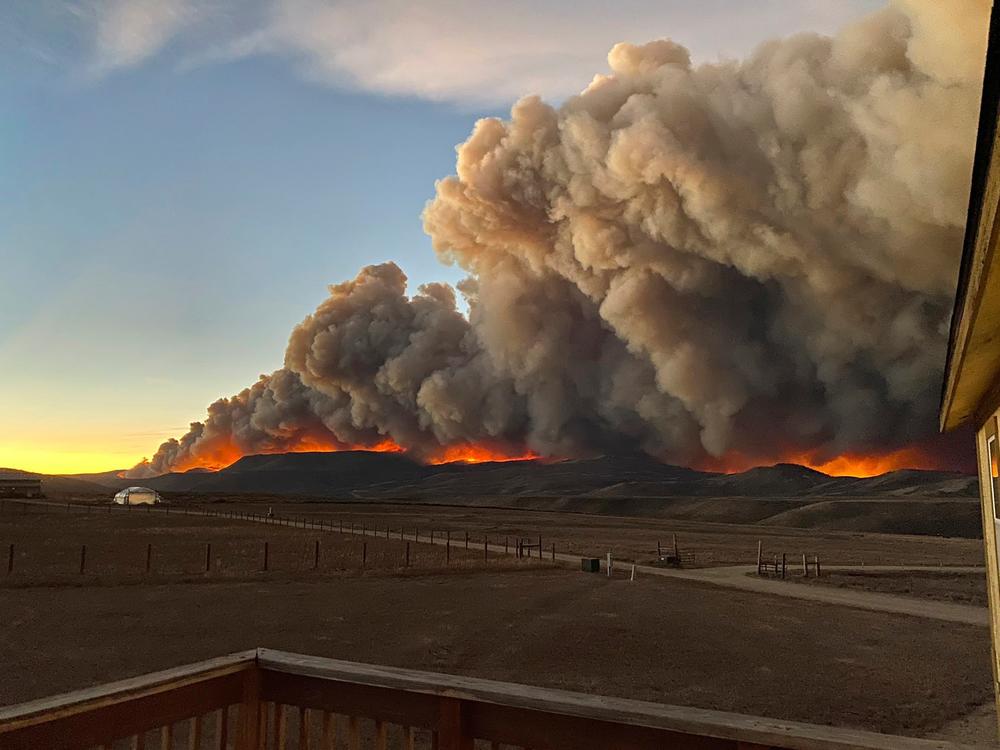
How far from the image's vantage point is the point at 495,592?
21.0 m

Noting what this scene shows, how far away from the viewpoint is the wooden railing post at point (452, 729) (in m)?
3.03

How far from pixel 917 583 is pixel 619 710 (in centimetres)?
2847

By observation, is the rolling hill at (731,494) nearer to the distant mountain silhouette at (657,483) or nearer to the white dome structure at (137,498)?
the distant mountain silhouette at (657,483)

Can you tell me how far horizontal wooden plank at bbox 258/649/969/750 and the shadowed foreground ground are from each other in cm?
878

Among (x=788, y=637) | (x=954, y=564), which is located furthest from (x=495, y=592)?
(x=954, y=564)

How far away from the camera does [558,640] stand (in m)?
15.1

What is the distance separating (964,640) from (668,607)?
656 cm

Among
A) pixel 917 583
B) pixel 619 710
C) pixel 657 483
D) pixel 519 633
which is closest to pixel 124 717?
pixel 619 710

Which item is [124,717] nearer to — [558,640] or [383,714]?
[383,714]

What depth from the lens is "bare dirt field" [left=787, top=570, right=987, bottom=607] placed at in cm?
2355

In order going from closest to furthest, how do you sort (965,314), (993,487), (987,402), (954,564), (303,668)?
1. (303,668)
2. (965,314)
3. (987,402)
4. (993,487)
5. (954,564)

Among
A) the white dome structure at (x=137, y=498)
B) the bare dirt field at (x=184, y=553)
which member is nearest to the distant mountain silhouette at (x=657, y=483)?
the white dome structure at (x=137, y=498)

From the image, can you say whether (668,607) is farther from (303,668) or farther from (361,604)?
(303,668)

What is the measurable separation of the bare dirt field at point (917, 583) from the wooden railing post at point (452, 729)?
23827 millimetres
